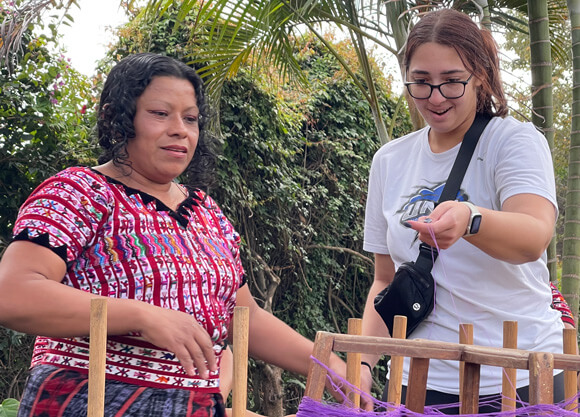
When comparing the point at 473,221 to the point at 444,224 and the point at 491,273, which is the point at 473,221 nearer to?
the point at 444,224

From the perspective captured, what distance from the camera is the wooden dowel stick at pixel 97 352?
4.01ft

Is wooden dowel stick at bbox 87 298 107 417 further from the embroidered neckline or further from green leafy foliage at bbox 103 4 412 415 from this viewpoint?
Result: green leafy foliage at bbox 103 4 412 415

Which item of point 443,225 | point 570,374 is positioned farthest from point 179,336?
point 570,374

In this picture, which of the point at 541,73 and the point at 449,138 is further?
the point at 541,73

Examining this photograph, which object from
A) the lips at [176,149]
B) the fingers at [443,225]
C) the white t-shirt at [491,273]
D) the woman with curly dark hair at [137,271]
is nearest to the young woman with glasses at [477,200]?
the white t-shirt at [491,273]

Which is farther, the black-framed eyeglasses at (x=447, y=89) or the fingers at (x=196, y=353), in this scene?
the black-framed eyeglasses at (x=447, y=89)

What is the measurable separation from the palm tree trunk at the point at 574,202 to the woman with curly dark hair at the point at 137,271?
2.96 m

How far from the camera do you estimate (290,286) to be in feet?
23.2

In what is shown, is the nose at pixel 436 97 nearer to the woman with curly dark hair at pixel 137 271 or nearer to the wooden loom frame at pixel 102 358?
the woman with curly dark hair at pixel 137 271

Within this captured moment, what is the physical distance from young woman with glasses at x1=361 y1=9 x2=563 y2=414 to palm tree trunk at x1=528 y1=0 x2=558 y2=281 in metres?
2.02

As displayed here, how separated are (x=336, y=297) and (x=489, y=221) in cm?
597

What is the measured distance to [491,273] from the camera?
1.85 m

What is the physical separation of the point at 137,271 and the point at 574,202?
346cm

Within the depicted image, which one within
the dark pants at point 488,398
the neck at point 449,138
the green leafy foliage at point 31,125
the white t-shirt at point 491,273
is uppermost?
the green leafy foliage at point 31,125
